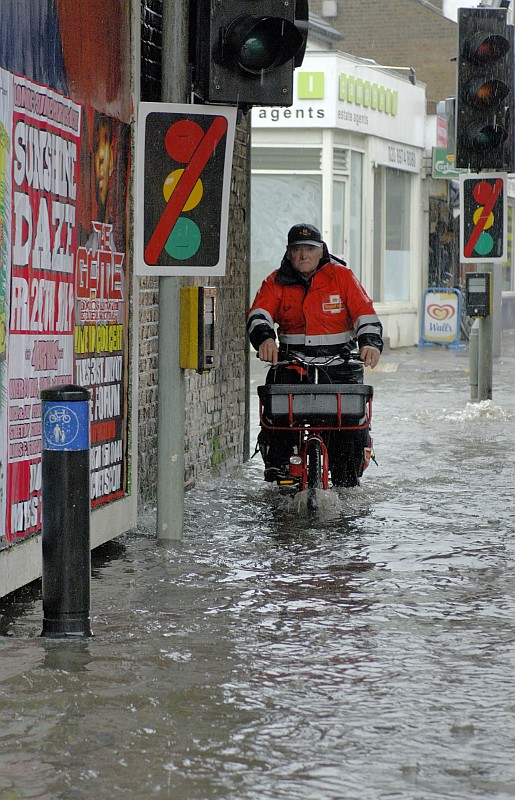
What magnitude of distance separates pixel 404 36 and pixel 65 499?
36673mm

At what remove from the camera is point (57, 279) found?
23.8 feet

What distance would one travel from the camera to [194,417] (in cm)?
1069

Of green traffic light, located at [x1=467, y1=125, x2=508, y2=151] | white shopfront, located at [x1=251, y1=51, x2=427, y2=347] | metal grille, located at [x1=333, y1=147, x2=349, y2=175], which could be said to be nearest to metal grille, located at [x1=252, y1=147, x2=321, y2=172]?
white shopfront, located at [x1=251, y1=51, x2=427, y2=347]

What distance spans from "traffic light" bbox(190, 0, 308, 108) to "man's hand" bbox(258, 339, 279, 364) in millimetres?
1805

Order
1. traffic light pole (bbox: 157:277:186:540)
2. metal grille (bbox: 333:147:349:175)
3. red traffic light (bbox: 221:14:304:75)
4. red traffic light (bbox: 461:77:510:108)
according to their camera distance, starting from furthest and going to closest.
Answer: metal grille (bbox: 333:147:349:175), red traffic light (bbox: 461:77:510:108), traffic light pole (bbox: 157:277:186:540), red traffic light (bbox: 221:14:304:75)

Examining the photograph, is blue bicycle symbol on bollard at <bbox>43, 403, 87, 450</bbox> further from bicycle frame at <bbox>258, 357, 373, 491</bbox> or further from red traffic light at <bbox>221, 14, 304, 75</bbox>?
bicycle frame at <bbox>258, 357, 373, 491</bbox>

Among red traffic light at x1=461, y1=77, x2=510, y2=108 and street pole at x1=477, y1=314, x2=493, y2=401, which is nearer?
red traffic light at x1=461, y1=77, x2=510, y2=108

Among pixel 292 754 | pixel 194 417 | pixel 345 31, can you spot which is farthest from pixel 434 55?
pixel 292 754

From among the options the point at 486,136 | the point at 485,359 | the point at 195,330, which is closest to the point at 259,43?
the point at 195,330

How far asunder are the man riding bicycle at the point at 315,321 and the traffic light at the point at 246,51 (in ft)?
5.34

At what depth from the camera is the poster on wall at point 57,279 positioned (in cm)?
655

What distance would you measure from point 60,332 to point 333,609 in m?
1.86

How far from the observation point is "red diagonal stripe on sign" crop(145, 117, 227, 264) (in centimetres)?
822

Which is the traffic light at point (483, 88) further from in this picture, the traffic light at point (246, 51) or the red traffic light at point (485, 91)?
the traffic light at point (246, 51)
